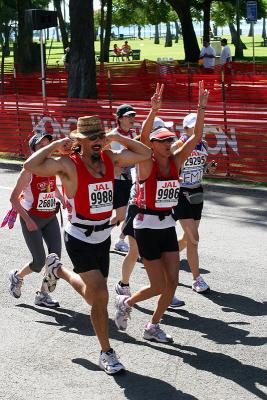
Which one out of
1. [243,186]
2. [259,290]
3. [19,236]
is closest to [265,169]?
[243,186]

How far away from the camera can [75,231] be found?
6312mm

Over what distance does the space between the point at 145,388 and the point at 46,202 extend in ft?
8.31

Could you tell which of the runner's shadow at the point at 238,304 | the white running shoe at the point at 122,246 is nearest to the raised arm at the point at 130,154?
the runner's shadow at the point at 238,304

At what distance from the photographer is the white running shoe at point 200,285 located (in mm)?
8422

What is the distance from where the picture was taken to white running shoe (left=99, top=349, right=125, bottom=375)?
625cm

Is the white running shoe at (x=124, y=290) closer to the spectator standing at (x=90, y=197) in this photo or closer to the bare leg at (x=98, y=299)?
the spectator standing at (x=90, y=197)

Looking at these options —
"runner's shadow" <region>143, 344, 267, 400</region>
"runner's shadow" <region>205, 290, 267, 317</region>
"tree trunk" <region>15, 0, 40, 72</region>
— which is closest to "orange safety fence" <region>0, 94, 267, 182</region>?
"runner's shadow" <region>205, 290, 267, 317</region>

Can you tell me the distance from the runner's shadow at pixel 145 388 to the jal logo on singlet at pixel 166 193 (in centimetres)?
145

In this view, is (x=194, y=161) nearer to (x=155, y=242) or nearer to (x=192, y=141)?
(x=192, y=141)

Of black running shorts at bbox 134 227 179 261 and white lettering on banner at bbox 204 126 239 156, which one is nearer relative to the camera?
black running shorts at bbox 134 227 179 261

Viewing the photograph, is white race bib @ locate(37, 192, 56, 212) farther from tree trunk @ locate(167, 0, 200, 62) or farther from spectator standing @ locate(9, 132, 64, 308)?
tree trunk @ locate(167, 0, 200, 62)

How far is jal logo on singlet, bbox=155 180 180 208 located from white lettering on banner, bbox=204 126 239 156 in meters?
8.40

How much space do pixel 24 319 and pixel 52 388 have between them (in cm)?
174

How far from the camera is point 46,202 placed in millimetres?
7922
